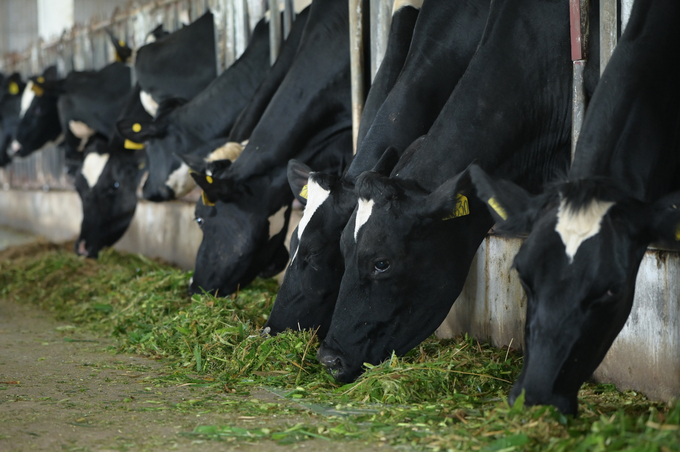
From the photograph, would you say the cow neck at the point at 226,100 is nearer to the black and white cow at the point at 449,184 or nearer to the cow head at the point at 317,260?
the cow head at the point at 317,260

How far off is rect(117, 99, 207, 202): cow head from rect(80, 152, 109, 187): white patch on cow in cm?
173

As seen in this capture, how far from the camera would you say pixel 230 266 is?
232 inches

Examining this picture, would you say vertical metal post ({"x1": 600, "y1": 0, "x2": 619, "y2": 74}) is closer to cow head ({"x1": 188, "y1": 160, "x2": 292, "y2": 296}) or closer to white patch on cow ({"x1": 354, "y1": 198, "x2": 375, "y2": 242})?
white patch on cow ({"x1": 354, "y1": 198, "x2": 375, "y2": 242})

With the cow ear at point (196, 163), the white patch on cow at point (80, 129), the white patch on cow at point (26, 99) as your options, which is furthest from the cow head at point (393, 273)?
the white patch on cow at point (26, 99)

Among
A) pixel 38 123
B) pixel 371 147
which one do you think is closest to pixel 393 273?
Answer: pixel 371 147

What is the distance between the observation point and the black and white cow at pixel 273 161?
5898 millimetres

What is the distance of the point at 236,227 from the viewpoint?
5.93 metres

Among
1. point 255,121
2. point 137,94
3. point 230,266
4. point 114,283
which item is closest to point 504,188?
point 230,266

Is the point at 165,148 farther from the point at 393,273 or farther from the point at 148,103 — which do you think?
the point at 393,273

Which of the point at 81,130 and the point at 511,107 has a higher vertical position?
the point at 81,130

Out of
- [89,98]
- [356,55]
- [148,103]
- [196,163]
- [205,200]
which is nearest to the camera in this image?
[356,55]

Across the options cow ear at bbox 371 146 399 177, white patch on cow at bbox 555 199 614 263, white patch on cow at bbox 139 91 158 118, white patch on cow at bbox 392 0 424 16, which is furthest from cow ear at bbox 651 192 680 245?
white patch on cow at bbox 139 91 158 118

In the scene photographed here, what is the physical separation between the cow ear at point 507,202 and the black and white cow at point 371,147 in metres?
1.43

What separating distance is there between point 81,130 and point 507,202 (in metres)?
8.50
